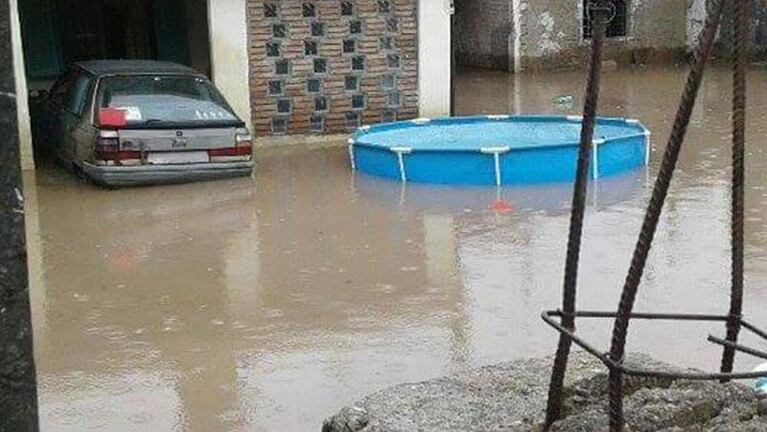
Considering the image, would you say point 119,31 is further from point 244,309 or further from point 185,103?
point 244,309

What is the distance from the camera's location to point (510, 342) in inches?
269

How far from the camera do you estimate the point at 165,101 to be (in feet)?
38.6

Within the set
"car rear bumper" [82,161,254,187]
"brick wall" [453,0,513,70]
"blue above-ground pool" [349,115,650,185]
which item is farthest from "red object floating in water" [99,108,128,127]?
"brick wall" [453,0,513,70]

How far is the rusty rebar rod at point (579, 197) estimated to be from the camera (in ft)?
11.0

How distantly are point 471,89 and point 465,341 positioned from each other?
47.9ft

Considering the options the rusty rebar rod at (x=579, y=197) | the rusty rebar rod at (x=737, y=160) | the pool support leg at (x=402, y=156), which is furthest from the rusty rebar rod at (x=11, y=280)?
the pool support leg at (x=402, y=156)

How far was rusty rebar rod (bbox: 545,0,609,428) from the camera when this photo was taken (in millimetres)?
3348

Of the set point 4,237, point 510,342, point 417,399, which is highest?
point 4,237

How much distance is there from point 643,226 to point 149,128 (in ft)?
29.1

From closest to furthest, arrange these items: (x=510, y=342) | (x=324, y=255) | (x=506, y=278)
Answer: (x=510, y=342)
(x=506, y=278)
(x=324, y=255)

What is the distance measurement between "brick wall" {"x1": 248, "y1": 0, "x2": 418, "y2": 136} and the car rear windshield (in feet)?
7.23

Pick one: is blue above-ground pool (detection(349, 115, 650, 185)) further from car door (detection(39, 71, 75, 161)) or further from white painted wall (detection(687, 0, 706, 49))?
white painted wall (detection(687, 0, 706, 49))

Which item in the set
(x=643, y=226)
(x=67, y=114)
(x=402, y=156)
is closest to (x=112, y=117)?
(x=67, y=114)

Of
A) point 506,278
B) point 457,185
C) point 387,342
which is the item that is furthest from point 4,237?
point 457,185
